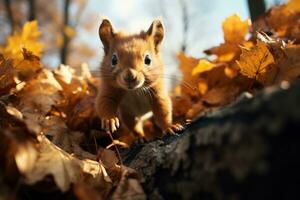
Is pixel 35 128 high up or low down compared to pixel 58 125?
up

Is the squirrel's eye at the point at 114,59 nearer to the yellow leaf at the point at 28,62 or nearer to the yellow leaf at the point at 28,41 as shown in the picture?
the yellow leaf at the point at 28,62

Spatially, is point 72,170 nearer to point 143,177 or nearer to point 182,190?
point 143,177

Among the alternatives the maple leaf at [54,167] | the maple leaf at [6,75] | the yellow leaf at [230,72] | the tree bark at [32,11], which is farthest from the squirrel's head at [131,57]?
the tree bark at [32,11]

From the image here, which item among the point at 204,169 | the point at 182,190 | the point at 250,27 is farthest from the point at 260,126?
the point at 250,27

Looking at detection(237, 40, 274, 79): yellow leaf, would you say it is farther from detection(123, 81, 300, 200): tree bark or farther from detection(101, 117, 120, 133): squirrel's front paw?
detection(101, 117, 120, 133): squirrel's front paw

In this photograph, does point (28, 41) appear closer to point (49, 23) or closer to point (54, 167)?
point (54, 167)

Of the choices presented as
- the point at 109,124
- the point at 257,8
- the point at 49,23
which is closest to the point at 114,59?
the point at 109,124
